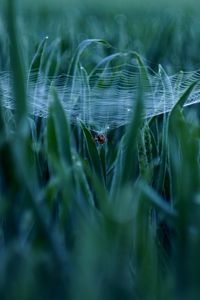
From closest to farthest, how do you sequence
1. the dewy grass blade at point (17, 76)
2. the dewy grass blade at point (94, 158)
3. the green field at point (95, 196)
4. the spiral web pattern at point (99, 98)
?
the green field at point (95, 196)
the dewy grass blade at point (17, 76)
the dewy grass blade at point (94, 158)
the spiral web pattern at point (99, 98)

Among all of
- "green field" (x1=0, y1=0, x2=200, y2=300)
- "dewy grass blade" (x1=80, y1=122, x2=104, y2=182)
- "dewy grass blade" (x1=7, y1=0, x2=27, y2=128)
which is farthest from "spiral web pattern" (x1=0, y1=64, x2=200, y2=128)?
"dewy grass blade" (x1=7, y1=0, x2=27, y2=128)

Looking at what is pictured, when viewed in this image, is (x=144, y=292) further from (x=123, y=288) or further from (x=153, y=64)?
(x=153, y=64)

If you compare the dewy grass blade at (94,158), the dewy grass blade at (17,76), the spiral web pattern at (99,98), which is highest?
the dewy grass blade at (17,76)

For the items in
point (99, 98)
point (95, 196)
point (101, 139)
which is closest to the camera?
point (95, 196)

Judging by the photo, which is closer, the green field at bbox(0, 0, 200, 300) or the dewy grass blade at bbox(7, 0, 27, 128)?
the green field at bbox(0, 0, 200, 300)

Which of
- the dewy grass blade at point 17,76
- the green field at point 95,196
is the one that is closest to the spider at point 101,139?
the green field at point 95,196

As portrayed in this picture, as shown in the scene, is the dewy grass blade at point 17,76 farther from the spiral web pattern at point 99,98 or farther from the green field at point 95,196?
the spiral web pattern at point 99,98

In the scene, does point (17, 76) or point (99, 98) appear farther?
point (99, 98)

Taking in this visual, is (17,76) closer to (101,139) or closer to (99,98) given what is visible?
(101,139)

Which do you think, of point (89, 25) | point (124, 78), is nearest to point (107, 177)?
point (124, 78)

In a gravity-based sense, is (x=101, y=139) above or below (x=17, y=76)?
below

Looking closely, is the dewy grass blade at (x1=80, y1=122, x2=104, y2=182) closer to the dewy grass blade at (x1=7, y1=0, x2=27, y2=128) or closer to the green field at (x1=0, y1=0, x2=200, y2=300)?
the green field at (x1=0, y1=0, x2=200, y2=300)

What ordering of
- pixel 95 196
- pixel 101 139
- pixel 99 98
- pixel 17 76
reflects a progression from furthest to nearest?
pixel 99 98, pixel 101 139, pixel 95 196, pixel 17 76

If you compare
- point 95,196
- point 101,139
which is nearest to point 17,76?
point 95,196
